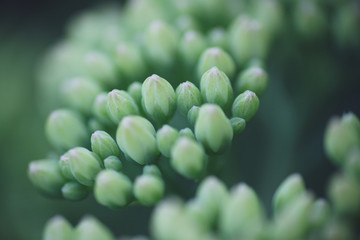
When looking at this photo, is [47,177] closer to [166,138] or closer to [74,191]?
[74,191]

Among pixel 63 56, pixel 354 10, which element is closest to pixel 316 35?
pixel 354 10

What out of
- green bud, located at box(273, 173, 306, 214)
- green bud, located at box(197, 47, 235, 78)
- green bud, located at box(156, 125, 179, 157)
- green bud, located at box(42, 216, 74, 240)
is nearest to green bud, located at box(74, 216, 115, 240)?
green bud, located at box(42, 216, 74, 240)

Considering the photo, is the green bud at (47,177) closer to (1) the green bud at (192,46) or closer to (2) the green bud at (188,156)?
(2) the green bud at (188,156)

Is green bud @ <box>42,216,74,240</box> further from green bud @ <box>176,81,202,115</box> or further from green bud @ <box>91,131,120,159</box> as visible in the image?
green bud @ <box>176,81,202,115</box>

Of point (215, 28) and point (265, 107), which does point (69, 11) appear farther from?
point (265, 107)

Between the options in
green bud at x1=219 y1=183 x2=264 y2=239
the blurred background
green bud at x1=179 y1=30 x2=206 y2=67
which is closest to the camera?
green bud at x1=219 y1=183 x2=264 y2=239

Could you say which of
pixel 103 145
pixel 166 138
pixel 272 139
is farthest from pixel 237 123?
A: pixel 272 139

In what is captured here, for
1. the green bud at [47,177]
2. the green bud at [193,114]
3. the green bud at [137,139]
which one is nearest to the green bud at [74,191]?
the green bud at [47,177]

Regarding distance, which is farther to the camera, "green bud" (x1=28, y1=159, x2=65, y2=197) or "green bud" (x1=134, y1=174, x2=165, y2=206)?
"green bud" (x1=28, y1=159, x2=65, y2=197)
